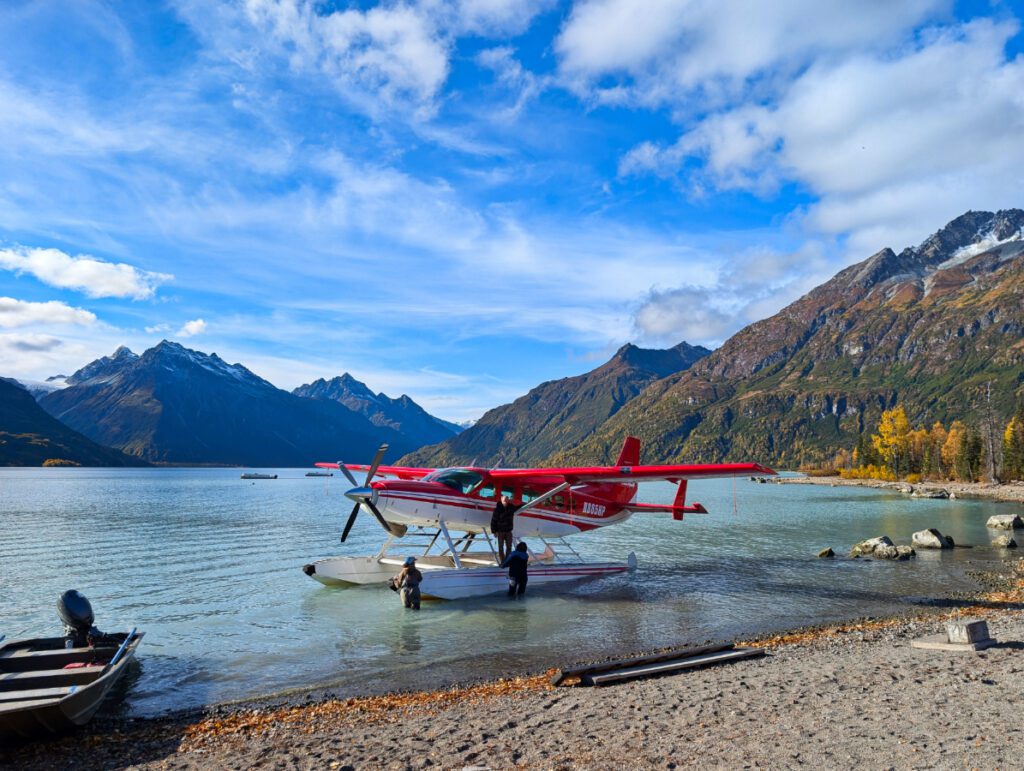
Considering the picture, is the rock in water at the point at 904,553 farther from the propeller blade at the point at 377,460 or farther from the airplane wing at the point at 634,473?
the propeller blade at the point at 377,460

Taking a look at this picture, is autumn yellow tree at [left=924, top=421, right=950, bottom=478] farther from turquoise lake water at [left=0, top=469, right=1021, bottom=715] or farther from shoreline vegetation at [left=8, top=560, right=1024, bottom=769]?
shoreline vegetation at [left=8, top=560, right=1024, bottom=769]

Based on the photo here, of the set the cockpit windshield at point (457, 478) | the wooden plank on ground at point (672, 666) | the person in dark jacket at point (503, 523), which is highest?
the cockpit windshield at point (457, 478)

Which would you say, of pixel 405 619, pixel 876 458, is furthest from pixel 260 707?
pixel 876 458

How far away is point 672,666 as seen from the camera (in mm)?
11883

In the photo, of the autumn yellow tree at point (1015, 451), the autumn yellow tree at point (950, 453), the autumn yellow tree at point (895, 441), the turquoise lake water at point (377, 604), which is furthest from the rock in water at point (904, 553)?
the autumn yellow tree at point (895, 441)

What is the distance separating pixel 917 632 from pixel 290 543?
31055mm

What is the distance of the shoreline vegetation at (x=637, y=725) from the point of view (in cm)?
780

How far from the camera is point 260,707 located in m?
11.3

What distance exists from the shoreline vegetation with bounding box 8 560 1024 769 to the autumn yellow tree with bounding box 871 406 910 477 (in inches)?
4669

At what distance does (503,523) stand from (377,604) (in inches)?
193

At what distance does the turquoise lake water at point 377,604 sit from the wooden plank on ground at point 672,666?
7.49ft

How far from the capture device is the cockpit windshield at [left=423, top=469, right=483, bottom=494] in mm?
20906

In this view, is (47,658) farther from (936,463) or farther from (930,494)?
(936,463)

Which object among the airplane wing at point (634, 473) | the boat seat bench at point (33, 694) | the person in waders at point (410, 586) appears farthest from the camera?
the airplane wing at point (634, 473)
